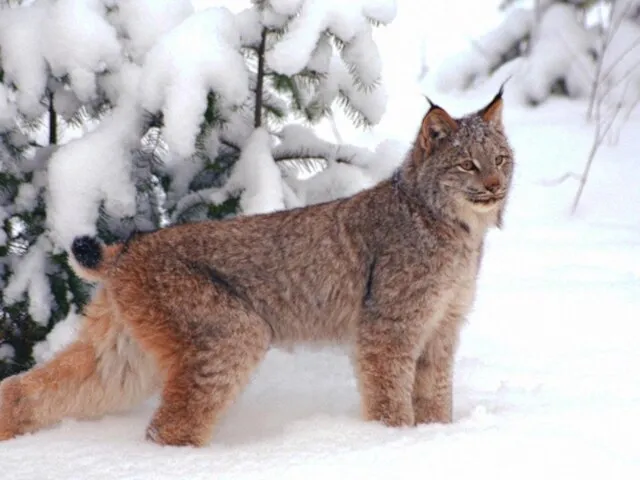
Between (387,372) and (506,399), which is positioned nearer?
(387,372)

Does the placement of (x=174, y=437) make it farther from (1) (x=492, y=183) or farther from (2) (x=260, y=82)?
(2) (x=260, y=82)

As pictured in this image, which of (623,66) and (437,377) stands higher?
(623,66)

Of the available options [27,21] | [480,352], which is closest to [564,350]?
[480,352]

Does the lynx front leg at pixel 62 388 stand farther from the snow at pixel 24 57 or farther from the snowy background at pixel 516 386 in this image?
the snow at pixel 24 57

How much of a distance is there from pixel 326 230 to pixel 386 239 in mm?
301

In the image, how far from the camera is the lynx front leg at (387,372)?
467cm

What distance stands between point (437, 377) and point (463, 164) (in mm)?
985

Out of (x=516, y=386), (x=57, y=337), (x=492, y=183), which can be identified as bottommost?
(x=516, y=386)

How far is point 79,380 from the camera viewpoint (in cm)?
486

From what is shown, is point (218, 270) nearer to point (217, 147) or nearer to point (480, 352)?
point (217, 147)

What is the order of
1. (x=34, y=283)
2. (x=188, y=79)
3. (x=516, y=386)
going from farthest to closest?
(x=34, y=283), (x=188, y=79), (x=516, y=386)

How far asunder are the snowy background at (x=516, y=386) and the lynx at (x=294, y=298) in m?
0.18

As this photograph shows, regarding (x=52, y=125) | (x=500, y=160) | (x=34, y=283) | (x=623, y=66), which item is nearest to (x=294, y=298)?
(x=500, y=160)

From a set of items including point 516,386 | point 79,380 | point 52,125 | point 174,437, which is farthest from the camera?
point 52,125
